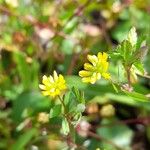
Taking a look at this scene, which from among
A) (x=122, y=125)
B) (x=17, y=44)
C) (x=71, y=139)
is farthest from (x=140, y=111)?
(x=71, y=139)

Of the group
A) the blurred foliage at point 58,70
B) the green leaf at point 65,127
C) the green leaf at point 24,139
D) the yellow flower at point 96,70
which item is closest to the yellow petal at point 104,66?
the yellow flower at point 96,70

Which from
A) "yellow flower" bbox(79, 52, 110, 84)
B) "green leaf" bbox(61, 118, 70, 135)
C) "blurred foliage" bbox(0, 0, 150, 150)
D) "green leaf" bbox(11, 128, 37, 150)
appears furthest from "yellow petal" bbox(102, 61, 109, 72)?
"green leaf" bbox(11, 128, 37, 150)

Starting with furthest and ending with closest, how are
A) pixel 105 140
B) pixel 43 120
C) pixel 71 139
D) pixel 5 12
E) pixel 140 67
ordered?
pixel 5 12 → pixel 105 140 → pixel 43 120 → pixel 71 139 → pixel 140 67

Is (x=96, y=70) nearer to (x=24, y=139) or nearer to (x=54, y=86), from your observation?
(x=54, y=86)

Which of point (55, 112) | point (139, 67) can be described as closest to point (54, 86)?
point (55, 112)

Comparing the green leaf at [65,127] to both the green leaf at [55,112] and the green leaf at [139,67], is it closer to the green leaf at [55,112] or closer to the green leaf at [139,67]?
the green leaf at [55,112]

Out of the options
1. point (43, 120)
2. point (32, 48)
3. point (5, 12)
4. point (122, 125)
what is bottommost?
point (122, 125)

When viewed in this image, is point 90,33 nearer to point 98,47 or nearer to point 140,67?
point 98,47
